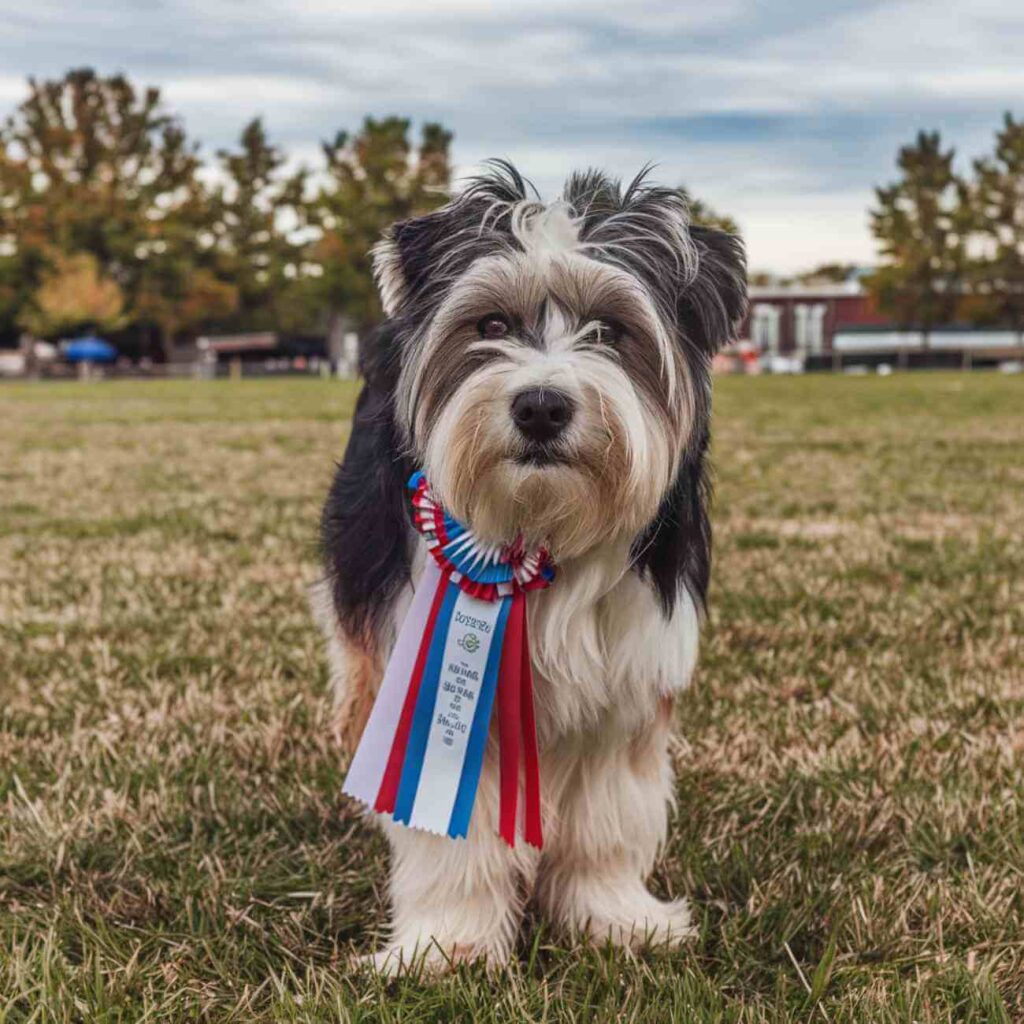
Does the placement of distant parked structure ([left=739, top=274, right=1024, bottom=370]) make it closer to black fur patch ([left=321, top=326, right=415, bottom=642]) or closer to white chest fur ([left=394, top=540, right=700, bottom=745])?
black fur patch ([left=321, top=326, right=415, bottom=642])

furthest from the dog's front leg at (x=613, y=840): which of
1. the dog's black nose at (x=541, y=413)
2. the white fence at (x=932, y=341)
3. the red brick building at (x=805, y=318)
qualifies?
the red brick building at (x=805, y=318)

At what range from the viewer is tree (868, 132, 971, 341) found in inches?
2419

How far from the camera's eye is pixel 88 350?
190 feet

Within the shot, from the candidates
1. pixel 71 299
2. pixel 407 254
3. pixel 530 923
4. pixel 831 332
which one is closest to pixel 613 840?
pixel 530 923

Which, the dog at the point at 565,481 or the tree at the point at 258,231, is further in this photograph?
the tree at the point at 258,231

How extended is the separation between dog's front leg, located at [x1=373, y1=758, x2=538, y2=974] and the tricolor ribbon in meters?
0.07

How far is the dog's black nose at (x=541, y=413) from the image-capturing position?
209 cm

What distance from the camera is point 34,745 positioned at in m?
3.62

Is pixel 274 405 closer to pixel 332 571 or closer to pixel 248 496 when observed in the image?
pixel 248 496

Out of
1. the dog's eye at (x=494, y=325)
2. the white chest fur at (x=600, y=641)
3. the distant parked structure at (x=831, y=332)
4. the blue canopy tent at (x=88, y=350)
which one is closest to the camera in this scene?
the dog's eye at (x=494, y=325)

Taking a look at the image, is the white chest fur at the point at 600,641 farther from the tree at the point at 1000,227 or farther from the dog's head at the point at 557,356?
the tree at the point at 1000,227

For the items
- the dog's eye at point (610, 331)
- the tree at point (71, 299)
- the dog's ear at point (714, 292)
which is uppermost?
the tree at point (71, 299)

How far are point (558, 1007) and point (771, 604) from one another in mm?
3345

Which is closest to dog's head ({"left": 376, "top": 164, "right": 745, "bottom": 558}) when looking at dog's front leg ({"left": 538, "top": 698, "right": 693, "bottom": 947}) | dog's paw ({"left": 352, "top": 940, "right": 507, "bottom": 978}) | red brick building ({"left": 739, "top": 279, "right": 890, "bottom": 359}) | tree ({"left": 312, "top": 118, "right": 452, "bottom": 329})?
dog's front leg ({"left": 538, "top": 698, "right": 693, "bottom": 947})
